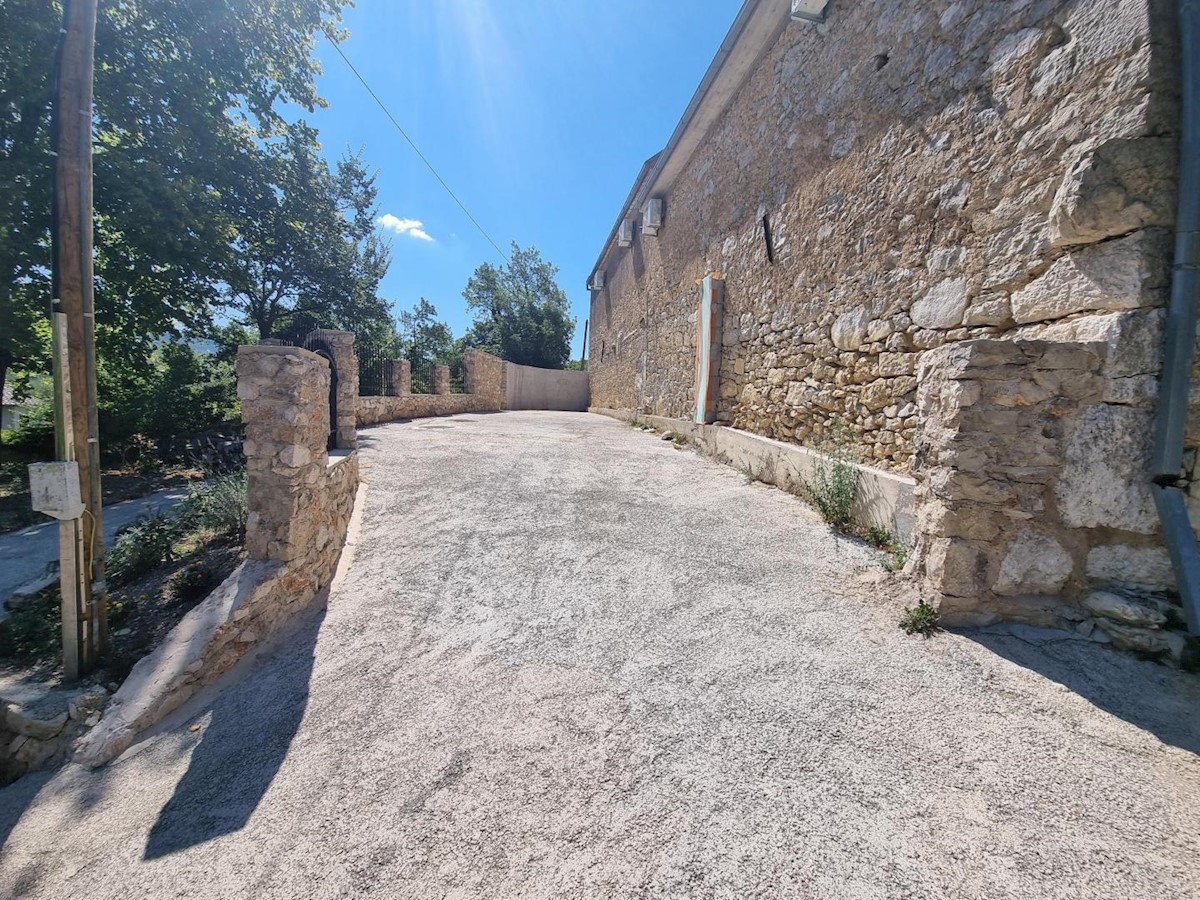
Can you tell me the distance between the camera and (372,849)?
5.00ft

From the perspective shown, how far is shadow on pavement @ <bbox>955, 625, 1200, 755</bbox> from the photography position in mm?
1741

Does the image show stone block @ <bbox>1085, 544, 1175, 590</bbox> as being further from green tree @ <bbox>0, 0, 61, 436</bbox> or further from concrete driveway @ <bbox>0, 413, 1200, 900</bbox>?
green tree @ <bbox>0, 0, 61, 436</bbox>

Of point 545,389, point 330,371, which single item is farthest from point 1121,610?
point 545,389

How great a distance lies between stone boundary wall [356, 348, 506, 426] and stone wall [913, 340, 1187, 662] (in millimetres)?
9383

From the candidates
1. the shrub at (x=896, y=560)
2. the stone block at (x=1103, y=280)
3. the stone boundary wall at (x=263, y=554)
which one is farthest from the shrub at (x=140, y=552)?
the stone block at (x=1103, y=280)

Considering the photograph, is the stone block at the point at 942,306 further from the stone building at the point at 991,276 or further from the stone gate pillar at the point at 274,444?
the stone gate pillar at the point at 274,444

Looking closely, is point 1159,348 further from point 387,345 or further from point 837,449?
point 387,345

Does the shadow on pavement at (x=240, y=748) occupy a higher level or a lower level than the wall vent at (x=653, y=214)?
lower

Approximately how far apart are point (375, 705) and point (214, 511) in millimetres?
2758

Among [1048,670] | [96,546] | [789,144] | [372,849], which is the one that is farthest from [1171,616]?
[96,546]

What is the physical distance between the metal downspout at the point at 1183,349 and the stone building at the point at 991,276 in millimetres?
57

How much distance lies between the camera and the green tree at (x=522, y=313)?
80.4 feet

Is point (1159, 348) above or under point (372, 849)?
above

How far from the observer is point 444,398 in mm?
12617
